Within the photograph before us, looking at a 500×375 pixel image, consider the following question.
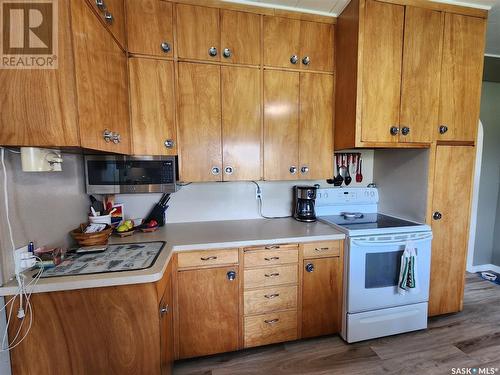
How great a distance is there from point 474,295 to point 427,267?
3.89ft

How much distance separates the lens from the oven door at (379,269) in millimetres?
1695

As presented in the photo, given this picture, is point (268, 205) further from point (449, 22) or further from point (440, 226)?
point (449, 22)

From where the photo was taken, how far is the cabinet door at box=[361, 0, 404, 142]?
65.9 inches

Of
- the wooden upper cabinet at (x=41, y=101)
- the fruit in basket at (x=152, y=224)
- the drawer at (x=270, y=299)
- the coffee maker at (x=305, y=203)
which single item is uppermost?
the wooden upper cabinet at (x=41, y=101)

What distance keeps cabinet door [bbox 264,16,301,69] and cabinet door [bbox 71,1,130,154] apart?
3.40ft

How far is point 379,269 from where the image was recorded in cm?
176

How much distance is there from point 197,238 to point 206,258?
0.16 m

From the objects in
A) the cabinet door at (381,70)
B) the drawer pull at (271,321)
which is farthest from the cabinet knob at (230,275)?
the cabinet door at (381,70)

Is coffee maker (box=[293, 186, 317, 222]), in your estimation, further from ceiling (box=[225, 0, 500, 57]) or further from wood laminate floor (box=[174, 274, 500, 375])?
ceiling (box=[225, 0, 500, 57])

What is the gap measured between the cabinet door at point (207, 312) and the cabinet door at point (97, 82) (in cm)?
96

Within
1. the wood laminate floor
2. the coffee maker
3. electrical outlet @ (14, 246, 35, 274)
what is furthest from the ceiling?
the wood laminate floor

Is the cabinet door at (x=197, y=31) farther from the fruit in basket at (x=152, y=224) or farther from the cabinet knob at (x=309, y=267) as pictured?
the cabinet knob at (x=309, y=267)

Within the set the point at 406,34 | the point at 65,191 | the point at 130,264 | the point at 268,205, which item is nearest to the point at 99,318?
the point at 130,264

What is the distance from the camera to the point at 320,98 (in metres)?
1.91
